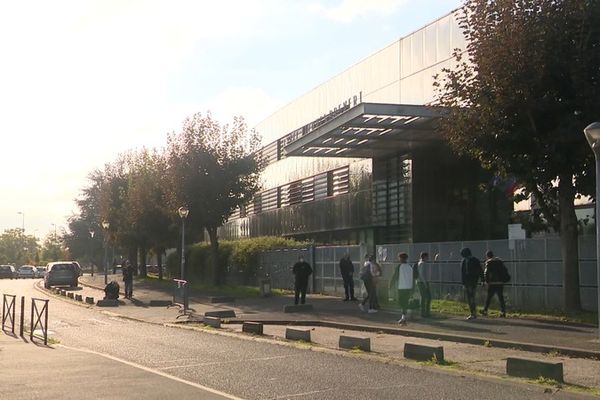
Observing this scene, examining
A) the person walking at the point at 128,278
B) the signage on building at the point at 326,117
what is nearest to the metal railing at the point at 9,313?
the person walking at the point at 128,278

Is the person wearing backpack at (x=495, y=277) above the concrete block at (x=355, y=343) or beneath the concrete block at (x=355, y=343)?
above

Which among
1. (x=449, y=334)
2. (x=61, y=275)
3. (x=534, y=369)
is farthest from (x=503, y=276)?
(x=61, y=275)

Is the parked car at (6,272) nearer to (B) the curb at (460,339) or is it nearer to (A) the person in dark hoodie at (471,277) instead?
(B) the curb at (460,339)

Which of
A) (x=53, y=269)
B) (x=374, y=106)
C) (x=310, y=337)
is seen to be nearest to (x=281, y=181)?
(x=53, y=269)

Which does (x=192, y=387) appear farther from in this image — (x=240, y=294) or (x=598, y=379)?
(x=240, y=294)

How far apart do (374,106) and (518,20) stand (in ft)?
24.7

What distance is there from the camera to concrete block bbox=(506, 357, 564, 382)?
31.9 feet

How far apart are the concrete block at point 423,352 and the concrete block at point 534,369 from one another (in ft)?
4.78

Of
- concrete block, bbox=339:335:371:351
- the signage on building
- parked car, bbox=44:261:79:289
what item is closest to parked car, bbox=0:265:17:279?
parked car, bbox=44:261:79:289

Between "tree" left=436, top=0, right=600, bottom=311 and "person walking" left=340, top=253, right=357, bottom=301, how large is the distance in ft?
24.7

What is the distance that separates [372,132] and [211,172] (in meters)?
11.1

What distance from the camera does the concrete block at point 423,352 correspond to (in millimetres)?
11602

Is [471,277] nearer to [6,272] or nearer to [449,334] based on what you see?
[449,334]

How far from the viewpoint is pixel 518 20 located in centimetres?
1708
